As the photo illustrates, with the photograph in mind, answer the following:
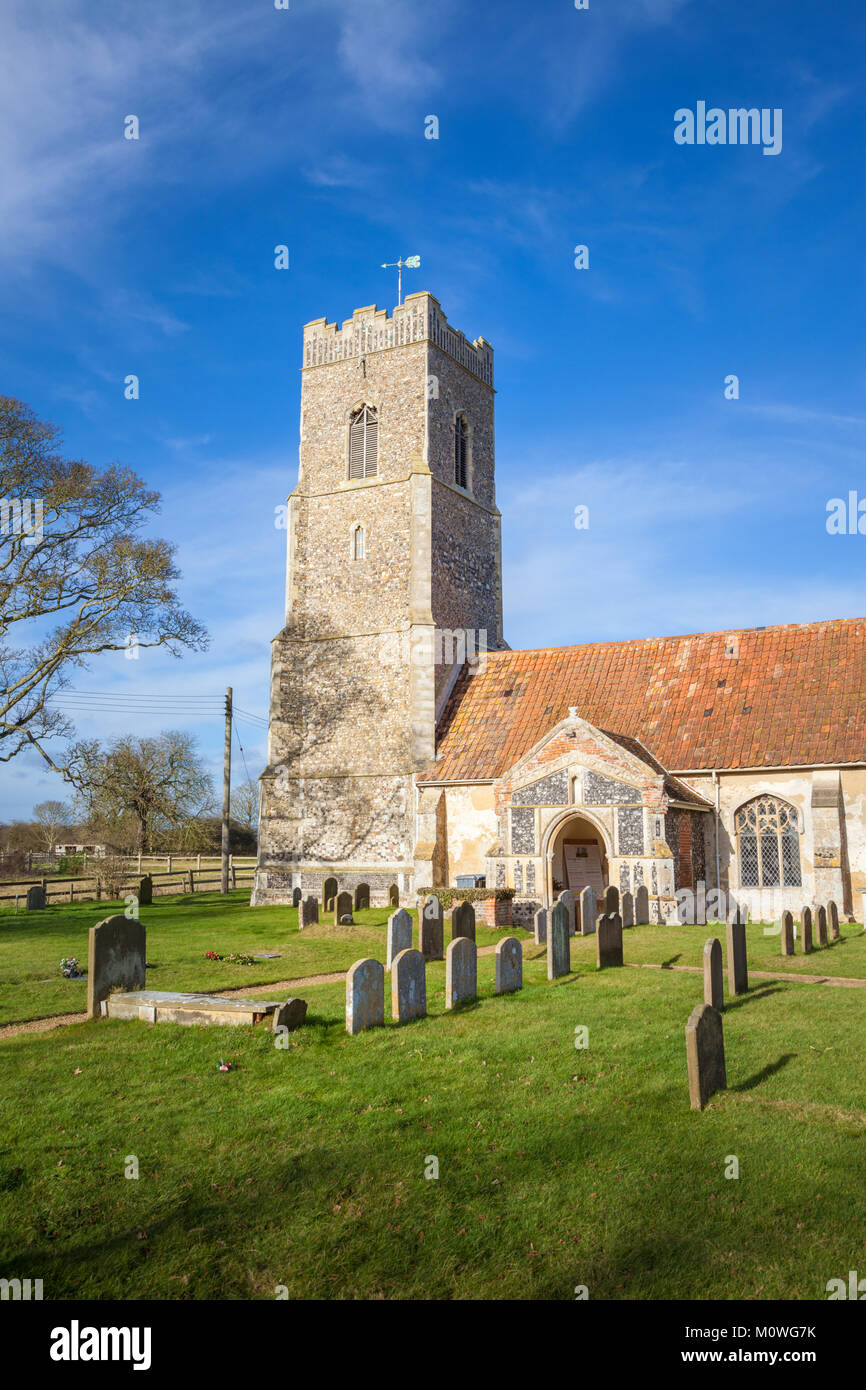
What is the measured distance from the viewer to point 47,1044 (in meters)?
8.48

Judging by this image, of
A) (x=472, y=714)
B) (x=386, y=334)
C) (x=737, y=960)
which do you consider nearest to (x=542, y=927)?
(x=737, y=960)

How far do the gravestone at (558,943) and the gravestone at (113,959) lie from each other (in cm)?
520

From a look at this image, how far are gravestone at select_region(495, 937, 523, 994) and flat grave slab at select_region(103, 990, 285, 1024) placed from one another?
306cm

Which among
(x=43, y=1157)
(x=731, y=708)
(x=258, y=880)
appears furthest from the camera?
(x=258, y=880)

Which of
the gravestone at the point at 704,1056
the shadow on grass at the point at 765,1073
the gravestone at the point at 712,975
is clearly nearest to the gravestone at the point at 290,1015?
the gravestone at the point at 704,1056

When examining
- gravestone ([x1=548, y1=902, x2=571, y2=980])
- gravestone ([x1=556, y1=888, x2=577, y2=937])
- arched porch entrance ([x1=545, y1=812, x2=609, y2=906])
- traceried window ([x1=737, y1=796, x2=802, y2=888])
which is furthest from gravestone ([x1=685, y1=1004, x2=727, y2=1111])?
arched porch entrance ([x1=545, y1=812, x2=609, y2=906])

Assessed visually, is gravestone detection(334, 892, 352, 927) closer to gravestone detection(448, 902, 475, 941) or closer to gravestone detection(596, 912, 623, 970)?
gravestone detection(448, 902, 475, 941)

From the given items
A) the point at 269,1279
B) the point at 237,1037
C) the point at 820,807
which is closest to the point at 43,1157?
the point at 269,1279

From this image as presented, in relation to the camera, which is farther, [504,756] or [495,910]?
[504,756]

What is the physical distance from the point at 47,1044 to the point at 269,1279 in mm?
4845

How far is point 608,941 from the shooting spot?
13.1 m

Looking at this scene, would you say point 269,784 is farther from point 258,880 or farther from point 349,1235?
point 349,1235
